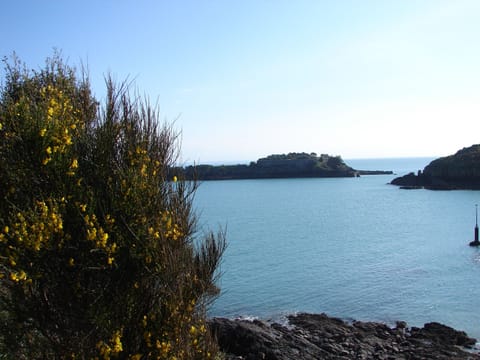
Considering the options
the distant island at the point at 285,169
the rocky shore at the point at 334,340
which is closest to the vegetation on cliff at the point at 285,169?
the distant island at the point at 285,169

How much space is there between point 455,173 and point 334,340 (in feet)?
324

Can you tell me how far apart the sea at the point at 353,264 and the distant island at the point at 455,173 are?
2551cm

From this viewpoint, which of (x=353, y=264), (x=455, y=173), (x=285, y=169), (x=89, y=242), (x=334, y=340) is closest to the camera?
(x=89, y=242)

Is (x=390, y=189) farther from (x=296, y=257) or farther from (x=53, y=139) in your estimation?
(x=53, y=139)

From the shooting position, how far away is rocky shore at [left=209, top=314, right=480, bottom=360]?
63.2 feet

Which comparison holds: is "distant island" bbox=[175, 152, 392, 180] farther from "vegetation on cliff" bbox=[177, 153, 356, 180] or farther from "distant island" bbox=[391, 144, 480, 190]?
"distant island" bbox=[391, 144, 480, 190]

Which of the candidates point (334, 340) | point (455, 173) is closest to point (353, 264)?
point (334, 340)

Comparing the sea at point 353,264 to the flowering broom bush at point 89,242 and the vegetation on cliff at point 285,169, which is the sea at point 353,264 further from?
the vegetation on cliff at point 285,169

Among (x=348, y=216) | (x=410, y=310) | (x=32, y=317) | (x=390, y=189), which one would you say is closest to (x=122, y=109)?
(x=32, y=317)

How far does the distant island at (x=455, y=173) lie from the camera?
352 feet

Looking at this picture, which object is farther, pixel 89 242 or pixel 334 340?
pixel 334 340

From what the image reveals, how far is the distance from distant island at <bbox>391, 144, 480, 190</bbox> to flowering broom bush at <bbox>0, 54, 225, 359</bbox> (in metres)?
109

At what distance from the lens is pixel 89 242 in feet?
25.2

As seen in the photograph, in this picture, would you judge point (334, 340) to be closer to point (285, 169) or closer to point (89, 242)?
point (89, 242)
